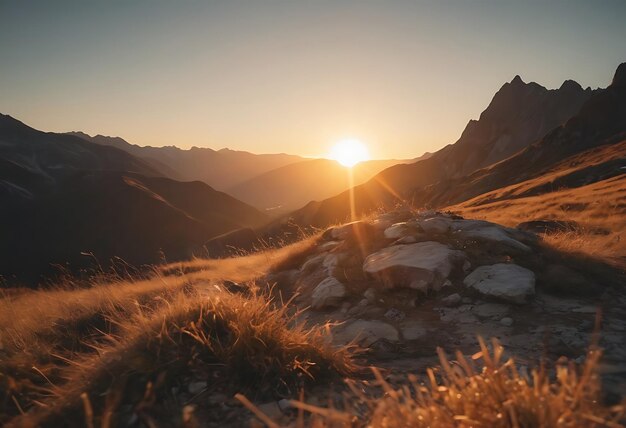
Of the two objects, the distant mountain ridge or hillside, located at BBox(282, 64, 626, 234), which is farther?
the distant mountain ridge

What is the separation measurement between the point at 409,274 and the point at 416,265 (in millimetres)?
222

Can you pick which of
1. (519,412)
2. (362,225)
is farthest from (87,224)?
(519,412)

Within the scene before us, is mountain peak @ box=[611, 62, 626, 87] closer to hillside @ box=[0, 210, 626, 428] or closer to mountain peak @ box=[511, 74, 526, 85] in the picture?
mountain peak @ box=[511, 74, 526, 85]

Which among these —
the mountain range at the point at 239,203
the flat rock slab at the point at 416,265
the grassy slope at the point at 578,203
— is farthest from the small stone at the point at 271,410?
the mountain range at the point at 239,203

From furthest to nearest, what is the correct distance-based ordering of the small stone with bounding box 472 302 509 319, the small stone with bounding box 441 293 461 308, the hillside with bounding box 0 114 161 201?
the hillside with bounding box 0 114 161 201, the small stone with bounding box 441 293 461 308, the small stone with bounding box 472 302 509 319

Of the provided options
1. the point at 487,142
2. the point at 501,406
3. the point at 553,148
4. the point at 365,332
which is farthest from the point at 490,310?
the point at 487,142

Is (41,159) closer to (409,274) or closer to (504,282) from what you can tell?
(409,274)

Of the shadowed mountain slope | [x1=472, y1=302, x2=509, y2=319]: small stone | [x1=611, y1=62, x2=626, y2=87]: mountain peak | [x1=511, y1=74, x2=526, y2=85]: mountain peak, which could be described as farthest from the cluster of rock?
[x1=511, y1=74, x2=526, y2=85]: mountain peak

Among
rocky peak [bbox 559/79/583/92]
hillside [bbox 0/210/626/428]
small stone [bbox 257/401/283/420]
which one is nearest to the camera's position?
hillside [bbox 0/210/626/428]

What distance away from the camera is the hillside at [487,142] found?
4193 inches

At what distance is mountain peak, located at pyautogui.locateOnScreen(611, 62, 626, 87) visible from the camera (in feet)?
265

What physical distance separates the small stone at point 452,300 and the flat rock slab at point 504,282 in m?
0.34

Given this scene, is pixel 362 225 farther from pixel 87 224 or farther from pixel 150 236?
pixel 87 224

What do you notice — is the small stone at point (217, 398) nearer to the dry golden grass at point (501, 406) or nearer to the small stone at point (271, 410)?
the small stone at point (271, 410)
